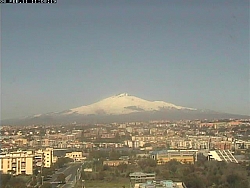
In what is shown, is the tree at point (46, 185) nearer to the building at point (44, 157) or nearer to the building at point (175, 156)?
the building at point (44, 157)

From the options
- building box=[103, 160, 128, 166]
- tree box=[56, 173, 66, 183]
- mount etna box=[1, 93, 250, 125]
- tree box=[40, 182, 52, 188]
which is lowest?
tree box=[40, 182, 52, 188]

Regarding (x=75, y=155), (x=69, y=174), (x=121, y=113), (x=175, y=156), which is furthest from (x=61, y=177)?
(x=175, y=156)

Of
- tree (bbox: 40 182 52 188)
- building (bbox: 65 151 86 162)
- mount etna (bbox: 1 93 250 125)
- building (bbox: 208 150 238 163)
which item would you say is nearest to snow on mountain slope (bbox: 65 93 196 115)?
mount etna (bbox: 1 93 250 125)

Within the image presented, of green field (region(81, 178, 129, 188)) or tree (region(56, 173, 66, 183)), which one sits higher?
tree (region(56, 173, 66, 183))

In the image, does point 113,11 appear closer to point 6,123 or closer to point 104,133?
point 104,133

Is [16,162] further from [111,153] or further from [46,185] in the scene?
[111,153]

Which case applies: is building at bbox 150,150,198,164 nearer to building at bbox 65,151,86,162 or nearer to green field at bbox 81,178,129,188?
green field at bbox 81,178,129,188
